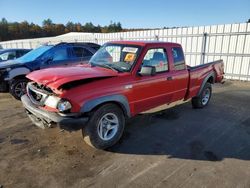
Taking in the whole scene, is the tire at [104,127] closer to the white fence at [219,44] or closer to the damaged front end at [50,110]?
the damaged front end at [50,110]

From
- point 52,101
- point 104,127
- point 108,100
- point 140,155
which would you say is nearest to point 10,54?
point 52,101

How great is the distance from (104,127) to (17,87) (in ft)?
15.3

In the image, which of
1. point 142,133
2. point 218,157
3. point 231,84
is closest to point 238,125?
point 218,157

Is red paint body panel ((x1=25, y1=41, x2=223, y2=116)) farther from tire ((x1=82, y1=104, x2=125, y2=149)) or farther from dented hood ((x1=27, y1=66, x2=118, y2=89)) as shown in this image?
tire ((x1=82, y1=104, x2=125, y2=149))

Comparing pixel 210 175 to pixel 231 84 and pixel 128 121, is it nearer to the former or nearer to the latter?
pixel 128 121

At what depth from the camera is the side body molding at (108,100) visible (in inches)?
132

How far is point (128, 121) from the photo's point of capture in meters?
5.20

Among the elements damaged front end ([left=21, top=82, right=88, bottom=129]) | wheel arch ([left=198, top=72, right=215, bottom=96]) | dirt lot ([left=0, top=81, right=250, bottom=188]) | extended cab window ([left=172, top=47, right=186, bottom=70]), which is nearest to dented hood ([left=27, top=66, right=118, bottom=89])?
damaged front end ([left=21, top=82, right=88, bottom=129])

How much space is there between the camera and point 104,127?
152 inches

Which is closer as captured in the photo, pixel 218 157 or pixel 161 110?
pixel 218 157

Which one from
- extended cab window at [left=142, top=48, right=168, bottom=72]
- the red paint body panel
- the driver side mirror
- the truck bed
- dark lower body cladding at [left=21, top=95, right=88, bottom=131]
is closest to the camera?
dark lower body cladding at [left=21, top=95, right=88, bottom=131]

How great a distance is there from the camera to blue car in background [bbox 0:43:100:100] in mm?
7066

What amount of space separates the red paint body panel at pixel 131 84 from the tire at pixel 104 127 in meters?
0.29

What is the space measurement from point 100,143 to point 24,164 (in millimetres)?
1243
